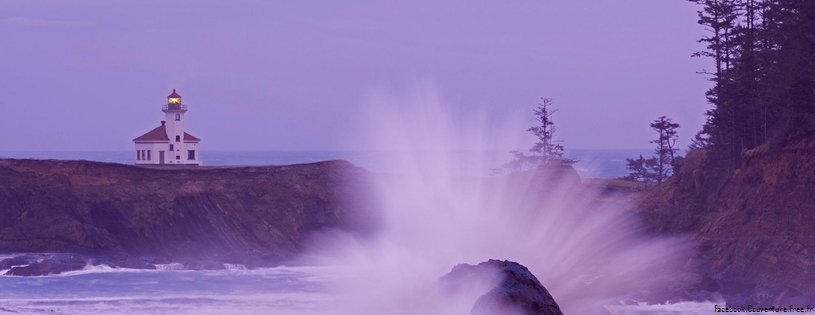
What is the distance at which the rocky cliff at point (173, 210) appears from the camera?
38844mm

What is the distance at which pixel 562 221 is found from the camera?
39062 mm

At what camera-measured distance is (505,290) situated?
16.5 metres

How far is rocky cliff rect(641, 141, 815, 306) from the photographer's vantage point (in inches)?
1007

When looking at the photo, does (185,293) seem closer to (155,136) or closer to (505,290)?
(505,290)

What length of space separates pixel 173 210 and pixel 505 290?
88.2 ft

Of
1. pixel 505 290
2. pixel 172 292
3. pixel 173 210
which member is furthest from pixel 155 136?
pixel 505 290

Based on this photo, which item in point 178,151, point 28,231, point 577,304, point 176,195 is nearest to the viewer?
point 577,304

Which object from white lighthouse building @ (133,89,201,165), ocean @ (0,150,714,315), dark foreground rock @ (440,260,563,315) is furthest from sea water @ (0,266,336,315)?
white lighthouse building @ (133,89,201,165)

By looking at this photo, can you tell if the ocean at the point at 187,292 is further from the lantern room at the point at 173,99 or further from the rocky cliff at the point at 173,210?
the lantern room at the point at 173,99

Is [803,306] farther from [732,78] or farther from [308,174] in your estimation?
[308,174]

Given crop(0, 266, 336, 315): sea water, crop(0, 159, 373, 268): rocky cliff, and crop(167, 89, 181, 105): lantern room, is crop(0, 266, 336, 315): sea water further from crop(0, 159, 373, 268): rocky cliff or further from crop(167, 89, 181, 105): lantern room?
crop(167, 89, 181, 105): lantern room

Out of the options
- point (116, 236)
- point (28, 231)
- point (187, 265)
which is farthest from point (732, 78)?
point (28, 231)

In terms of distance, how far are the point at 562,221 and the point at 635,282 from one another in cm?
1058

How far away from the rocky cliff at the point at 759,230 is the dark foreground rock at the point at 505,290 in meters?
10.1
